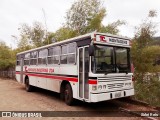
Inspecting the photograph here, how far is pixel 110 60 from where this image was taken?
8.26 meters

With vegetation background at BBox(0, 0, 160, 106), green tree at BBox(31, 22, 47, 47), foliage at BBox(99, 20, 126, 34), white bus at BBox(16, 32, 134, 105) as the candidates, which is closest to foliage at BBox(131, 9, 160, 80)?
vegetation background at BBox(0, 0, 160, 106)

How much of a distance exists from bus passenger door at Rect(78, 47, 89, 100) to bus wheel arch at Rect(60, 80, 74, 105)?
868 mm

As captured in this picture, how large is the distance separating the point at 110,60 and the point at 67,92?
8.71 ft

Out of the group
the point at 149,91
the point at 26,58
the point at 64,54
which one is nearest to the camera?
the point at 64,54

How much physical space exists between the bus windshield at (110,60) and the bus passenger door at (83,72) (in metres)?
0.48

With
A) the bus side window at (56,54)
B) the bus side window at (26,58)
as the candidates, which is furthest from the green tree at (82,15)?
the bus side window at (56,54)

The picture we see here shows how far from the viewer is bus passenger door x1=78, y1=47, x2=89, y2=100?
8.17 m

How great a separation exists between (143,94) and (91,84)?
4.08 meters

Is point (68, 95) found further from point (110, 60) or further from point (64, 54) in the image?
point (110, 60)

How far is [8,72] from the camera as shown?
33.6 m

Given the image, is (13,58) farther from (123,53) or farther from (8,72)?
(123,53)

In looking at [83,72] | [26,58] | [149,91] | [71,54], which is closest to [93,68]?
[83,72]

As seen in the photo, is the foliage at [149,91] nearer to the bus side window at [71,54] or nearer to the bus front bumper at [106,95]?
the bus front bumper at [106,95]

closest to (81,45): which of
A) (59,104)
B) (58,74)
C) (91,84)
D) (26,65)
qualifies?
(91,84)
